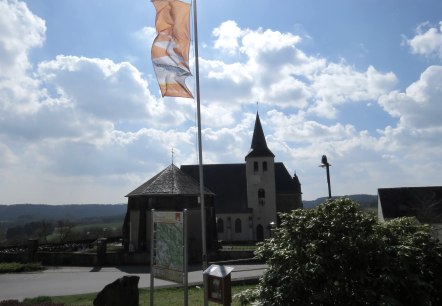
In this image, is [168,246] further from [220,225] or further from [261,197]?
[220,225]

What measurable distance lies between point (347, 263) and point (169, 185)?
2779 cm

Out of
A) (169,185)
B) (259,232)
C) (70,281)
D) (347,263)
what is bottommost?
(70,281)

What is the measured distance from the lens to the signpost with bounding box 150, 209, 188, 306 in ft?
34.3

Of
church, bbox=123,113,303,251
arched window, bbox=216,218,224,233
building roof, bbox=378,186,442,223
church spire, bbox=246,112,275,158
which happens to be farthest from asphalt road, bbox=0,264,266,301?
church spire, bbox=246,112,275,158

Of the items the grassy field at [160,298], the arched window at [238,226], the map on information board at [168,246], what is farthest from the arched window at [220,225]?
the map on information board at [168,246]

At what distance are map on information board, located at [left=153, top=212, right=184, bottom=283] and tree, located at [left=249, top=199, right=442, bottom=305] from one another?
8.22 feet

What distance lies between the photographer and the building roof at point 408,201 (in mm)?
49091

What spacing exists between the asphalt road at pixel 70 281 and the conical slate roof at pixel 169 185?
7.72 m

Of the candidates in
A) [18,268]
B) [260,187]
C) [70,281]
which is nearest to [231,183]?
[260,187]

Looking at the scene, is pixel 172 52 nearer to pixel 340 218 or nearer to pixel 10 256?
pixel 340 218

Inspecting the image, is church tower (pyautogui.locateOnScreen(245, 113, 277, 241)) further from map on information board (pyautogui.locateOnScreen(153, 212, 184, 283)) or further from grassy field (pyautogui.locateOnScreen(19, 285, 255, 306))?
map on information board (pyautogui.locateOnScreen(153, 212, 184, 283))

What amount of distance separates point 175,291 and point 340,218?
9929 mm

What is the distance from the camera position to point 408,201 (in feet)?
171

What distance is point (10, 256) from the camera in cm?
3191
